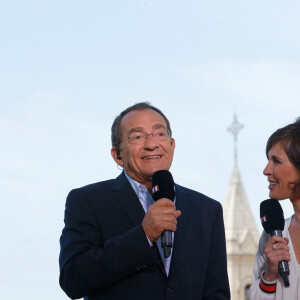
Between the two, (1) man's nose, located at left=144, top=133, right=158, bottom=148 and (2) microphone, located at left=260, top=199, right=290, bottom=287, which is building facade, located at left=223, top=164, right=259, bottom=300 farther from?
(1) man's nose, located at left=144, top=133, right=158, bottom=148

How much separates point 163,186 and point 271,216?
0.79m

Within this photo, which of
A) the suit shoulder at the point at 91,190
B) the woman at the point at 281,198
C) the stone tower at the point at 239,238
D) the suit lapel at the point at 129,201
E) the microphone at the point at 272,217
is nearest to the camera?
the suit lapel at the point at 129,201

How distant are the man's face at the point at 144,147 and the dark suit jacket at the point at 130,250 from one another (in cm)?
10

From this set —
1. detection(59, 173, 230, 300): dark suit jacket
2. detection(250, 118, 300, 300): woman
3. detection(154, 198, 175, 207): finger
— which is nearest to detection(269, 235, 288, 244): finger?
detection(250, 118, 300, 300): woman

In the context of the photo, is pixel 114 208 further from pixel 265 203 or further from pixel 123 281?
pixel 265 203

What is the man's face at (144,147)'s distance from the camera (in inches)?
198

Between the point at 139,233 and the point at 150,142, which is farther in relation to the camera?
the point at 150,142

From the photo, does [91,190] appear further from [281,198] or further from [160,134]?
[281,198]

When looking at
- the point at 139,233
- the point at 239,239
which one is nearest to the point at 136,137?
the point at 139,233

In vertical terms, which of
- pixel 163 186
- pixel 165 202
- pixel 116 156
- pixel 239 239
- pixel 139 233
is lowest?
pixel 139 233

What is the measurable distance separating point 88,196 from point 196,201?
58cm

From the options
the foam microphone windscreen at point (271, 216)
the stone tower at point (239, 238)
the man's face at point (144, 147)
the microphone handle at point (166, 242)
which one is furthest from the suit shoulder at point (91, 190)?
the stone tower at point (239, 238)

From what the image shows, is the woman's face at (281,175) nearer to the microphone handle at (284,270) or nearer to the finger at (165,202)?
the microphone handle at (284,270)

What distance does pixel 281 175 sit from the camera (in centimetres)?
535
